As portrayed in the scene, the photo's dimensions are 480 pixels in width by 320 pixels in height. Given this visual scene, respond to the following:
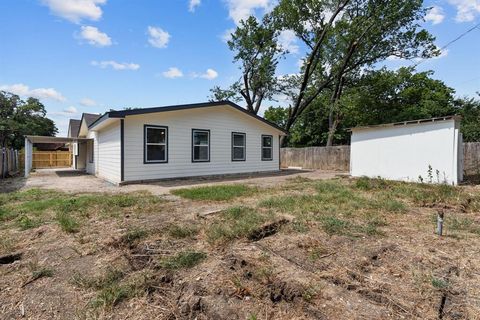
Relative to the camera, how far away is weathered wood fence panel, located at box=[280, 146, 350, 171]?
16844mm

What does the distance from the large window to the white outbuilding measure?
27.7 feet

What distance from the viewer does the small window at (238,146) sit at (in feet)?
43.1

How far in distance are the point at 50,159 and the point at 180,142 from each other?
64.4 feet

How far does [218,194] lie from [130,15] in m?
7.82

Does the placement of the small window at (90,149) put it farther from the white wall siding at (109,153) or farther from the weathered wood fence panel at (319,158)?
the weathered wood fence panel at (319,158)

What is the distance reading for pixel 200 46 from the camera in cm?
1659

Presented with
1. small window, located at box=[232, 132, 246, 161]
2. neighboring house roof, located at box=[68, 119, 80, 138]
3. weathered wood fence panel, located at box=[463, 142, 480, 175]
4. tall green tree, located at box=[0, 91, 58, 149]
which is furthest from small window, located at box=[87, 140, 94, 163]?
tall green tree, located at box=[0, 91, 58, 149]

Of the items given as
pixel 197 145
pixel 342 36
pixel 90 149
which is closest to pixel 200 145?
pixel 197 145

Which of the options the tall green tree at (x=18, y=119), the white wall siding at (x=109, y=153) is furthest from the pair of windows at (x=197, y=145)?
the tall green tree at (x=18, y=119)

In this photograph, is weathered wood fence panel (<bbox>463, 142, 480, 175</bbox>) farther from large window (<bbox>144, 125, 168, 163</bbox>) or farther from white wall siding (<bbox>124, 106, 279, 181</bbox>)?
large window (<bbox>144, 125, 168, 163</bbox>)

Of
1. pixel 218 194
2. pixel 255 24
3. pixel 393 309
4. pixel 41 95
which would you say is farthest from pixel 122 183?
pixel 41 95

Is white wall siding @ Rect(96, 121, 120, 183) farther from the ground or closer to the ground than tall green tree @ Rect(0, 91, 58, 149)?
closer to the ground

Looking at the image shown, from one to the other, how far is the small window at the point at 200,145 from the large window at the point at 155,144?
131cm

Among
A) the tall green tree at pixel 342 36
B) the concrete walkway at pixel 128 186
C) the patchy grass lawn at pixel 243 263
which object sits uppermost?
the tall green tree at pixel 342 36
